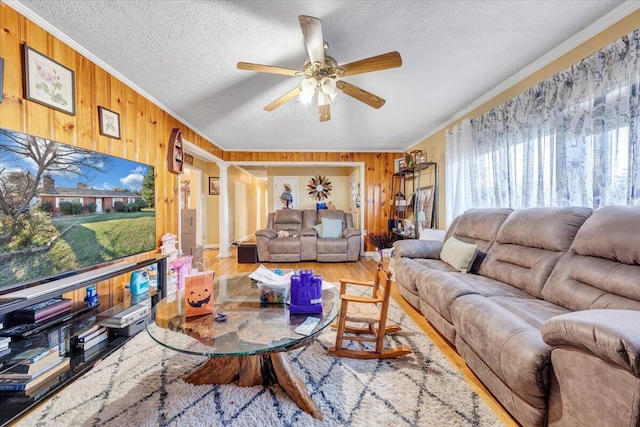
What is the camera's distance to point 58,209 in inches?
61.2

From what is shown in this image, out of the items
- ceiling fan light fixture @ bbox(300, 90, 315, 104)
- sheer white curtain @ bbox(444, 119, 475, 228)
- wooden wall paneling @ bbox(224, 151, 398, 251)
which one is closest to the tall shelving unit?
wooden wall paneling @ bbox(224, 151, 398, 251)

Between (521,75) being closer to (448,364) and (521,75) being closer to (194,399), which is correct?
(448,364)

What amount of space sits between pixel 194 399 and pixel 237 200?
19.6ft

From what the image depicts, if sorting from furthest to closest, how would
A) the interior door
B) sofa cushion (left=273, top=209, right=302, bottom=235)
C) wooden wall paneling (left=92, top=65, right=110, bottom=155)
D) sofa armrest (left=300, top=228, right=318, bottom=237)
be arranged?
the interior door < sofa cushion (left=273, top=209, right=302, bottom=235) < sofa armrest (left=300, top=228, right=318, bottom=237) < wooden wall paneling (left=92, top=65, right=110, bottom=155)

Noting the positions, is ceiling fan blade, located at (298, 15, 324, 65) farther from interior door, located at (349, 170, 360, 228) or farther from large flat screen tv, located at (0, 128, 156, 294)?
interior door, located at (349, 170, 360, 228)

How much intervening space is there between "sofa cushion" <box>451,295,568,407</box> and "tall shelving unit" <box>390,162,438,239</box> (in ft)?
8.45

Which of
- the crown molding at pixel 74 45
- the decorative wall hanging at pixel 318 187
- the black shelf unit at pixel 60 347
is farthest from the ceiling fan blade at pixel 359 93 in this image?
the decorative wall hanging at pixel 318 187

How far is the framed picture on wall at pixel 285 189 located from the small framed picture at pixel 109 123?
460cm

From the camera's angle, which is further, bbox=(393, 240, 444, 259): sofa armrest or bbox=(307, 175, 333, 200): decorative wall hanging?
bbox=(307, 175, 333, 200): decorative wall hanging

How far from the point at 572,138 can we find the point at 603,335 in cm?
172

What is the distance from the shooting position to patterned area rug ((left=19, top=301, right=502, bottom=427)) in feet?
4.04

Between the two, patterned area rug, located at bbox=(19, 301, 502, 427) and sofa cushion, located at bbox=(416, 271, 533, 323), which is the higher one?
sofa cushion, located at bbox=(416, 271, 533, 323)

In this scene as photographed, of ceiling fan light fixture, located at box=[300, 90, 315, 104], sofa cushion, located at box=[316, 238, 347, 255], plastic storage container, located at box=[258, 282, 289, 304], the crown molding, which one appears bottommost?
sofa cushion, located at box=[316, 238, 347, 255]

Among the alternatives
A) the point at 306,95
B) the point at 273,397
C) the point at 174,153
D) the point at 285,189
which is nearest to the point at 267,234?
the point at 174,153
